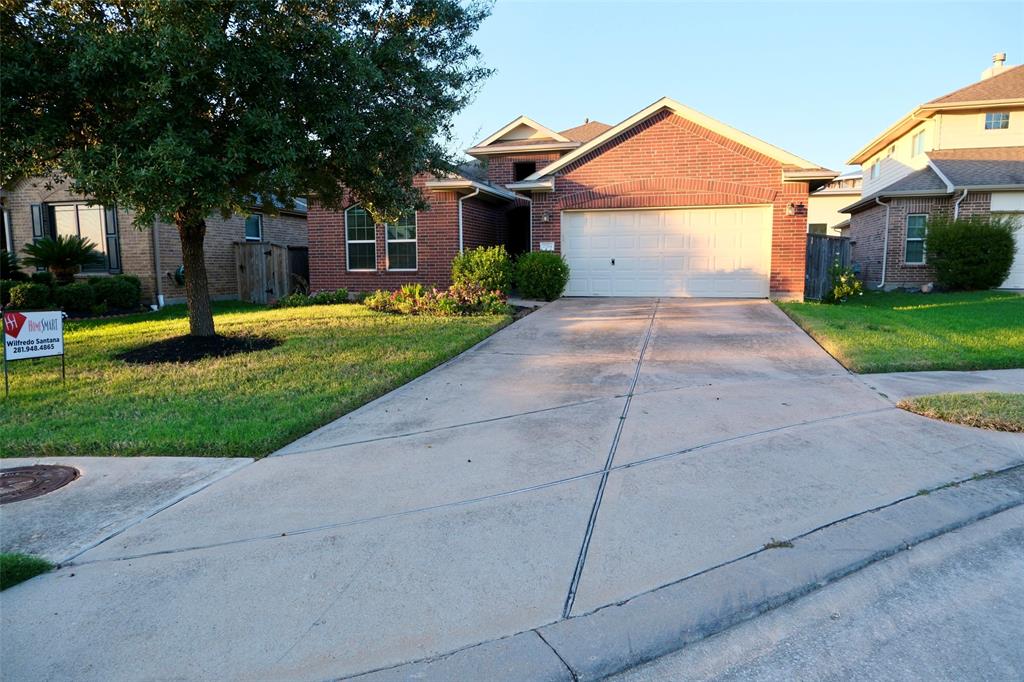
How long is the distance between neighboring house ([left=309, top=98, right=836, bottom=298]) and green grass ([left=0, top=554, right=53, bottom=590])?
42.7 feet

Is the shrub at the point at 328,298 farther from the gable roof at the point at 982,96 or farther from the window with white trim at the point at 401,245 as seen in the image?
the gable roof at the point at 982,96

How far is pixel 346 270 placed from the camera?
712 inches

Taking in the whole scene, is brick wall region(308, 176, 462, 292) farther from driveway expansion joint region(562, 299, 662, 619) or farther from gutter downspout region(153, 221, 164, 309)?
driveway expansion joint region(562, 299, 662, 619)

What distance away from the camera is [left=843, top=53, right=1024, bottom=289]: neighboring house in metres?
19.2

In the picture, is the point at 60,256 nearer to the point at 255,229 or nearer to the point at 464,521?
the point at 255,229

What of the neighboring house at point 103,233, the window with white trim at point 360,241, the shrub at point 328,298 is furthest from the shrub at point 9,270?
the window with white trim at point 360,241

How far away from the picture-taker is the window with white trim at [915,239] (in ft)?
66.8

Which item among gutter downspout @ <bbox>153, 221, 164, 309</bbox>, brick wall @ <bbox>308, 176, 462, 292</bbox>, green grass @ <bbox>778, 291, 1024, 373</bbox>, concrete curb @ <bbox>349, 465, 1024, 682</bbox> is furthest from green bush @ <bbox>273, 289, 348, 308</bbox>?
concrete curb @ <bbox>349, 465, 1024, 682</bbox>

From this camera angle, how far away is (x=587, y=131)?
81.1ft

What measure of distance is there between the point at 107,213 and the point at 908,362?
716 inches

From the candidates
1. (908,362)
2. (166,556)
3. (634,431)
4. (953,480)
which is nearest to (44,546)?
(166,556)

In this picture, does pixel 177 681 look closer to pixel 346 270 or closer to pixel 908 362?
pixel 908 362

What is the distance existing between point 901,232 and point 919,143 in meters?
4.58

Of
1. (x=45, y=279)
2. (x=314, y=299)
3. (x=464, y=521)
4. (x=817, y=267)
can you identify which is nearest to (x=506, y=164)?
(x=314, y=299)
